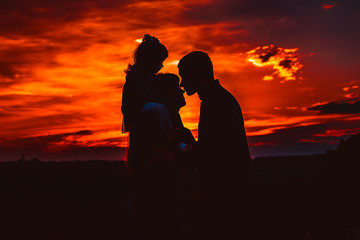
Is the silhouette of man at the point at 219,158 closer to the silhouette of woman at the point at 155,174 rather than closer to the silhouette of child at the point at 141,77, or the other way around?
the silhouette of woman at the point at 155,174

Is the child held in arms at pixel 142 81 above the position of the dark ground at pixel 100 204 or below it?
above

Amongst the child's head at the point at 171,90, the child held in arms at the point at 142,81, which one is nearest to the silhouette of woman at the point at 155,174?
the child held in arms at the point at 142,81

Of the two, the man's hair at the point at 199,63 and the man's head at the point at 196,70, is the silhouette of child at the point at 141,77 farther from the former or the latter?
the man's hair at the point at 199,63

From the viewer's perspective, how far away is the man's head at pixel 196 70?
382 centimetres

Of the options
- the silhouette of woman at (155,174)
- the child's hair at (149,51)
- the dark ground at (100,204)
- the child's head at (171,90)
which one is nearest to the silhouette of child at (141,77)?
the child's hair at (149,51)

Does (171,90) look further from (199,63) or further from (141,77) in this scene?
(199,63)

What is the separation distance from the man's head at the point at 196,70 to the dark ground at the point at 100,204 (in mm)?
7244

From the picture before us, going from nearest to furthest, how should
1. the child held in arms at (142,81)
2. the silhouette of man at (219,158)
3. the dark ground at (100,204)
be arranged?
the silhouette of man at (219,158)
the child held in arms at (142,81)
the dark ground at (100,204)

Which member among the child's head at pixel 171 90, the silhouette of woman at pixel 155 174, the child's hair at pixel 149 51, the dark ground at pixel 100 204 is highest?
the child's hair at pixel 149 51

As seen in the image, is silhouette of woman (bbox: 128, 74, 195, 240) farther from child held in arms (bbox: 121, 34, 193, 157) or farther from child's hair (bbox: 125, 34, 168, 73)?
child's hair (bbox: 125, 34, 168, 73)

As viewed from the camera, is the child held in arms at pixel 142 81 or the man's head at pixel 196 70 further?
the child held in arms at pixel 142 81

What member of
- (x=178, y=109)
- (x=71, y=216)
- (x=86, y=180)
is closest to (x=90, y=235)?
(x=71, y=216)

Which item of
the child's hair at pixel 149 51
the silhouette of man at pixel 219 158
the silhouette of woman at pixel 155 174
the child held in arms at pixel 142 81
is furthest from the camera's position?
the child's hair at pixel 149 51

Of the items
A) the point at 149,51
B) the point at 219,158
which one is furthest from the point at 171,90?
the point at 219,158
